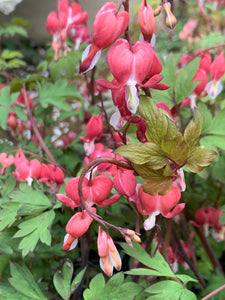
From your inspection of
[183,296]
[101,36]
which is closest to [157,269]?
[183,296]

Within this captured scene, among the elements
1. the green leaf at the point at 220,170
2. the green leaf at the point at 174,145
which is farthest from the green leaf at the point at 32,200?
the green leaf at the point at 220,170

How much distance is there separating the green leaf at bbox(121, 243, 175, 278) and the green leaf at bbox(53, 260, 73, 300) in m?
0.13

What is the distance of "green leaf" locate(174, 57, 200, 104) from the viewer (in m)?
0.86

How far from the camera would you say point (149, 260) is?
656 mm

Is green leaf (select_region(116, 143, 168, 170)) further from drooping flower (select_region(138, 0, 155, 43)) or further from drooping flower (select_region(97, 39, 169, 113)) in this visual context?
drooping flower (select_region(138, 0, 155, 43))

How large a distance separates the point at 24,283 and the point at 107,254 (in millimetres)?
244

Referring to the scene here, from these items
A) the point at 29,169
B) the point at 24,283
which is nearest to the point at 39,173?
the point at 29,169

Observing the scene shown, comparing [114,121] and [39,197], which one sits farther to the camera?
[39,197]

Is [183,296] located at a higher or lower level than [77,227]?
lower

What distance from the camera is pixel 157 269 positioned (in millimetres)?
647

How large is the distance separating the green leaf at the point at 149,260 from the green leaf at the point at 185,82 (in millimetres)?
393

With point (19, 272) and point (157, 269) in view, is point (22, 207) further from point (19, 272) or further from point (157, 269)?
point (157, 269)

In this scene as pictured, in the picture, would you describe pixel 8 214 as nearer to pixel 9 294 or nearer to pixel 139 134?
pixel 9 294

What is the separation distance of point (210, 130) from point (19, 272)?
0.53 m
